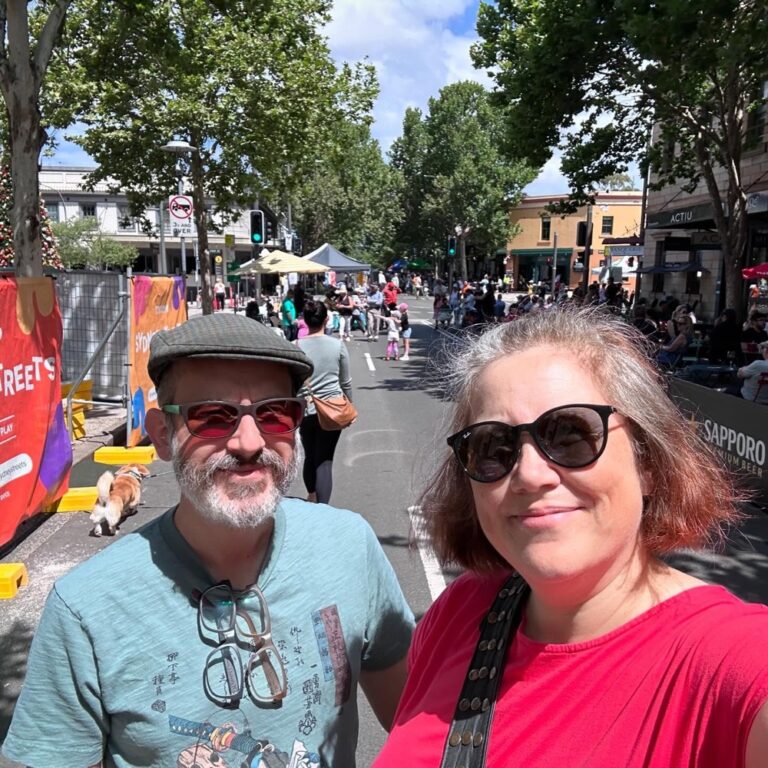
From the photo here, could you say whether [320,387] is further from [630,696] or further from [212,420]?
[630,696]

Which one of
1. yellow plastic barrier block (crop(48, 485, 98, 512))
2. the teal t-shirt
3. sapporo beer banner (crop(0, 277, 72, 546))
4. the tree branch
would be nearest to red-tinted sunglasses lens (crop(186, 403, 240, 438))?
the teal t-shirt

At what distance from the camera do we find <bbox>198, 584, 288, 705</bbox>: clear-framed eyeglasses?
4.78 feet

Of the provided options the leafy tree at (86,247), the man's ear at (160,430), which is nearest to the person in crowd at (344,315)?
the man's ear at (160,430)

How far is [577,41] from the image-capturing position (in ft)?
41.8

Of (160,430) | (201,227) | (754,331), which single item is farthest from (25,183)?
(201,227)

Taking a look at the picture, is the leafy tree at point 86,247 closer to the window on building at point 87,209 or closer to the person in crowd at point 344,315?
the window on building at point 87,209

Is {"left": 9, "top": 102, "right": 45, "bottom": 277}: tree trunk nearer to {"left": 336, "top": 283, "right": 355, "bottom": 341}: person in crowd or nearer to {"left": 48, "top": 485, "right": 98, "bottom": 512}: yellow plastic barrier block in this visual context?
{"left": 48, "top": 485, "right": 98, "bottom": 512}: yellow plastic barrier block

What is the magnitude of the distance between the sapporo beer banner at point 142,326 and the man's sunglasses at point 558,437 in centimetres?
750

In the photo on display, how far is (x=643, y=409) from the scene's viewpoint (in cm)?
134

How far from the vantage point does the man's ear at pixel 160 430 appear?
→ 1678mm

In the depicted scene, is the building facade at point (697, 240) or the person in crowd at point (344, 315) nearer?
the building facade at point (697, 240)

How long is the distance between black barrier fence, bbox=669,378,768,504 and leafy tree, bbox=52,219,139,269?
4878cm

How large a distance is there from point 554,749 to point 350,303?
78.3 ft

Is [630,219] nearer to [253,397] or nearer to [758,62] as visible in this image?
[758,62]
